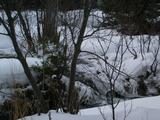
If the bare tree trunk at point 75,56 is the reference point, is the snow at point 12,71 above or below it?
below

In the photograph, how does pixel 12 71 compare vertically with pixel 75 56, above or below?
below

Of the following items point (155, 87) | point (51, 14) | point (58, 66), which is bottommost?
point (155, 87)

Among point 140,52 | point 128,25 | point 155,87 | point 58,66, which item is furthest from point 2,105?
point 128,25

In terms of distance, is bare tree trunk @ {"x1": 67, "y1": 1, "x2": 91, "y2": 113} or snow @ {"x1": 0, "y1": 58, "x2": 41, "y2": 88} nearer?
bare tree trunk @ {"x1": 67, "y1": 1, "x2": 91, "y2": 113}

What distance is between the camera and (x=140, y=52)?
13852mm

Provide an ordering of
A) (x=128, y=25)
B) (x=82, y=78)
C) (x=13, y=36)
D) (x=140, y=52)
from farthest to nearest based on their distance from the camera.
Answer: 1. (x=128, y=25)
2. (x=140, y=52)
3. (x=82, y=78)
4. (x=13, y=36)

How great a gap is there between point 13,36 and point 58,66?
11.8 ft

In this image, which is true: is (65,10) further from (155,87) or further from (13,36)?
(13,36)

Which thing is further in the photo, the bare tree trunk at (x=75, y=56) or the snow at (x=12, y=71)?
the snow at (x=12, y=71)

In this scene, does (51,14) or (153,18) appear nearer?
(51,14)

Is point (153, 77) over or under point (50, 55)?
under

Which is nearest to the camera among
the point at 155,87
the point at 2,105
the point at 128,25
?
the point at 2,105

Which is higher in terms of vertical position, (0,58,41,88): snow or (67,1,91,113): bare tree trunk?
(67,1,91,113): bare tree trunk

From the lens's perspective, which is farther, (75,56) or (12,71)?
(12,71)
